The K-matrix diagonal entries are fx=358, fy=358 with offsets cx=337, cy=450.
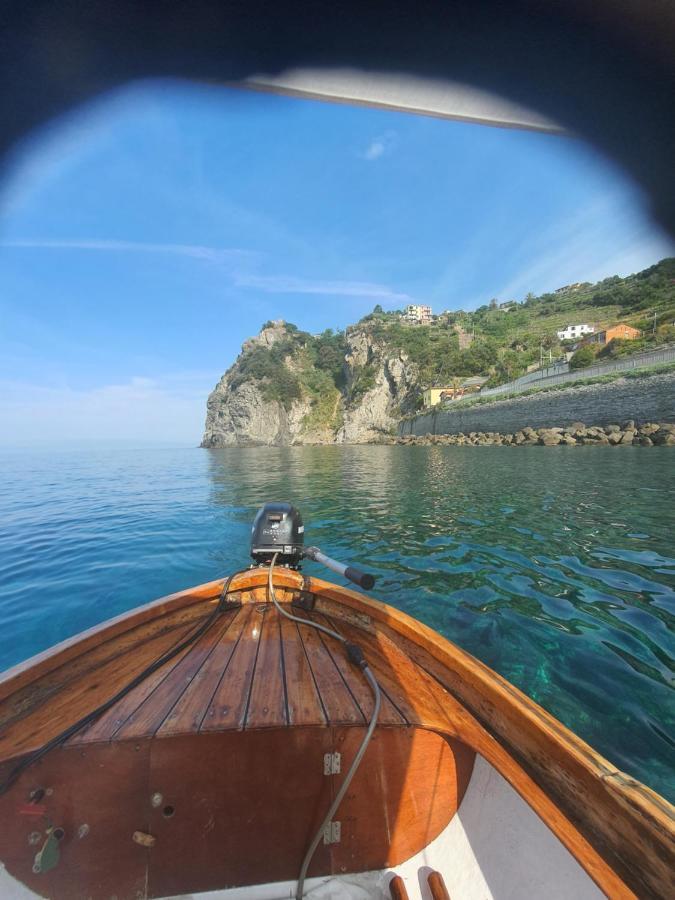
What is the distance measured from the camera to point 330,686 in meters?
1.83

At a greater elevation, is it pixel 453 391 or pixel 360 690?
pixel 453 391

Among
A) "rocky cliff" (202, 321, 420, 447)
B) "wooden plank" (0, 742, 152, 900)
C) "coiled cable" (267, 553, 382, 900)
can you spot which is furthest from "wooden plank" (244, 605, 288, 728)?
"rocky cliff" (202, 321, 420, 447)

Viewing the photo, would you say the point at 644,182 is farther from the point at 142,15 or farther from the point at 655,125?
the point at 142,15

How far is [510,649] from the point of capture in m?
3.36

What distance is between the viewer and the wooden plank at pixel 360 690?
1.60 metres

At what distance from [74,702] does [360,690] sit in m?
1.35

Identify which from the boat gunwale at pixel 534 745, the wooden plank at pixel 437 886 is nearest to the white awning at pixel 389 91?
the boat gunwale at pixel 534 745

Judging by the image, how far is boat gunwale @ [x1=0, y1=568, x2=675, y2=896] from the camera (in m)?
1.03

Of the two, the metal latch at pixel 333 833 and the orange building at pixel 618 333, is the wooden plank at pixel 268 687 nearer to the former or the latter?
the metal latch at pixel 333 833

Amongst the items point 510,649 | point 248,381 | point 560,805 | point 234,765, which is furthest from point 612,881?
point 248,381

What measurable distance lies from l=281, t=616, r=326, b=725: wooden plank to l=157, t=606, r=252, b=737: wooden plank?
1.10ft

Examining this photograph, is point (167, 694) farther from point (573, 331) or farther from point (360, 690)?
point (573, 331)

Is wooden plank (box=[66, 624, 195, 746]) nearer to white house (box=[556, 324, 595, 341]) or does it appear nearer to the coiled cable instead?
the coiled cable

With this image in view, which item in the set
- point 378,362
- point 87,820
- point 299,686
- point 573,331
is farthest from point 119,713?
point 573,331
